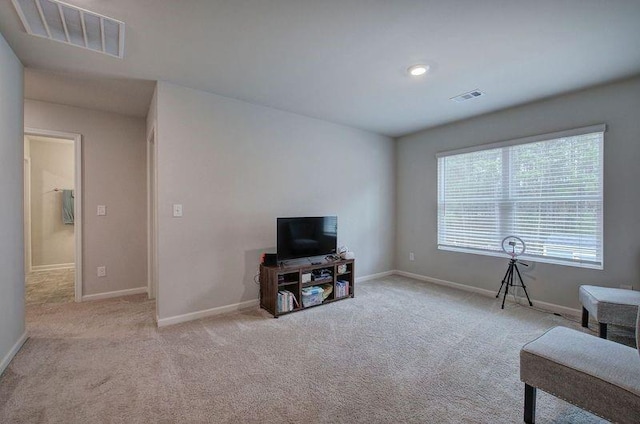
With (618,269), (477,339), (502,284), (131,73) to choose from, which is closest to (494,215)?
(502,284)

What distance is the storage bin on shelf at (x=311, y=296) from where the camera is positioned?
11.2 ft

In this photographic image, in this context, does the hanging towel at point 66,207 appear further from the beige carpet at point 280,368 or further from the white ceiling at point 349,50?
the white ceiling at point 349,50

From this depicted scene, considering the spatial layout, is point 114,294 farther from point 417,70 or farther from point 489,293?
point 489,293

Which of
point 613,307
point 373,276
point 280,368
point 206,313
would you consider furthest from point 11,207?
point 613,307

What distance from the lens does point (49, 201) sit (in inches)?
218

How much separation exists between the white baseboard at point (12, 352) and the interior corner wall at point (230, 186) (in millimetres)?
1032

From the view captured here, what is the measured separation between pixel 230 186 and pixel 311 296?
1.63 m

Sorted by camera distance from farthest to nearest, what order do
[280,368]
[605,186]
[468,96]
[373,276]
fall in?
[373,276]
[468,96]
[605,186]
[280,368]

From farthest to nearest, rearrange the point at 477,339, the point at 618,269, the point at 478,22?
the point at 618,269 < the point at 477,339 < the point at 478,22

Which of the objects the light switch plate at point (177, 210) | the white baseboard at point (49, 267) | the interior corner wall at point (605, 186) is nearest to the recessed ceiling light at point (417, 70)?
the interior corner wall at point (605, 186)

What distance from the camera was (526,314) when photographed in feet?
10.5

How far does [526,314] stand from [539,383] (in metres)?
2.01

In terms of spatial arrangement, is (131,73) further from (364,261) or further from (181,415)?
(364,261)

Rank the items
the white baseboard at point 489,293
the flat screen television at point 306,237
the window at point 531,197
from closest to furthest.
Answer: the window at point 531,197 < the white baseboard at point 489,293 < the flat screen television at point 306,237
